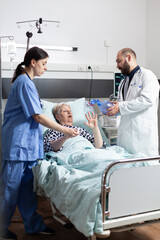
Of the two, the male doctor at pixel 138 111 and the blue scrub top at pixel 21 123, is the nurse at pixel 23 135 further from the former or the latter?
the male doctor at pixel 138 111

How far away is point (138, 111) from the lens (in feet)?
9.26

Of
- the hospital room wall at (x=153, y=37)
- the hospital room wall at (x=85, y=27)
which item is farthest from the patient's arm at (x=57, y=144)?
the hospital room wall at (x=153, y=37)

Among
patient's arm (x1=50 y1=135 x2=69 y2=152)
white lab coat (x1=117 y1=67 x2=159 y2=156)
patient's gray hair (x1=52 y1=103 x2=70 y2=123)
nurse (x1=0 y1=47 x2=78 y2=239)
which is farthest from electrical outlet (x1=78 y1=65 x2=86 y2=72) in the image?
nurse (x1=0 y1=47 x2=78 y2=239)

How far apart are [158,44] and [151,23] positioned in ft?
1.07

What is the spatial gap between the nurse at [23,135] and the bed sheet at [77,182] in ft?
0.42

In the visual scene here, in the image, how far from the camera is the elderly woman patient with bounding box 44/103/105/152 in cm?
281

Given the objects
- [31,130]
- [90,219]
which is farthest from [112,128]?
[90,219]

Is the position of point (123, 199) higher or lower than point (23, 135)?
lower

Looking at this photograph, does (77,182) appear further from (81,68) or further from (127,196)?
(81,68)

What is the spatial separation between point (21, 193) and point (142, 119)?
1210 millimetres

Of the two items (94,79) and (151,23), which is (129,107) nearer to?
(94,79)

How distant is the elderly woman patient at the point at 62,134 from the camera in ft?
9.22

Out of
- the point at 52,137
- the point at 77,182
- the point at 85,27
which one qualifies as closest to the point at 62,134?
the point at 52,137

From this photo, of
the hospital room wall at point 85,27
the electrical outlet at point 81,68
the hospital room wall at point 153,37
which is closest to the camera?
the hospital room wall at point 85,27
